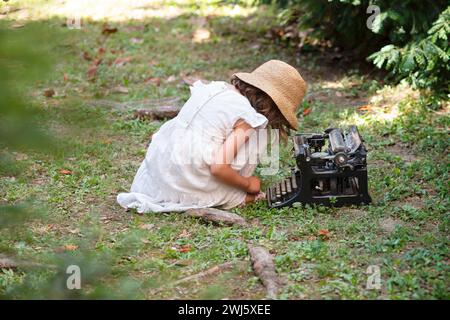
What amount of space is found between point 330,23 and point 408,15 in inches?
53.6

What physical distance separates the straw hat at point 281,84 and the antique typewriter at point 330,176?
0.24 meters

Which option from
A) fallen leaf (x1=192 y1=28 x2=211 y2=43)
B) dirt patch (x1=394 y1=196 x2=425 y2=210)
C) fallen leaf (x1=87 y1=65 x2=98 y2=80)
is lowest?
dirt patch (x1=394 y1=196 x2=425 y2=210)

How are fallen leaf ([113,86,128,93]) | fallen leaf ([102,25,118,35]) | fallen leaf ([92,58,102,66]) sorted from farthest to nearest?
fallen leaf ([102,25,118,35]), fallen leaf ([92,58,102,66]), fallen leaf ([113,86,128,93])

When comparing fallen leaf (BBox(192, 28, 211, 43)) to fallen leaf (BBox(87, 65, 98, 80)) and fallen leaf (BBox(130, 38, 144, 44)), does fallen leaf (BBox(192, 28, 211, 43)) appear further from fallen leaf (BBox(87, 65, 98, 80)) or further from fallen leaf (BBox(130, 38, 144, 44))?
fallen leaf (BBox(87, 65, 98, 80))

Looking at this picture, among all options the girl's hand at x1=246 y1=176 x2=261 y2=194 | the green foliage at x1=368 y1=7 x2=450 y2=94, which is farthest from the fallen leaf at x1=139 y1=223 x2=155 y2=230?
the green foliage at x1=368 y1=7 x2=450 y2=94

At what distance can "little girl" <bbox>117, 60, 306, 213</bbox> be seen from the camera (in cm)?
408

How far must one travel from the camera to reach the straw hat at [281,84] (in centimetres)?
413

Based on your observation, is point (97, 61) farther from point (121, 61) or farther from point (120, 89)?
point (120, 89)

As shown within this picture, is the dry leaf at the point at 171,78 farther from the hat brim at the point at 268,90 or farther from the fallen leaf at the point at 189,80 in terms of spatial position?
the hat brim at the point at 268,90

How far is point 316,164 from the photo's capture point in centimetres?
411

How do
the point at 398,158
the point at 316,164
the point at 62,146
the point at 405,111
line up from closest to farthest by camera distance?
the point at 62,146
the point at 316,164
the point at 398,158
the point at 405,111
